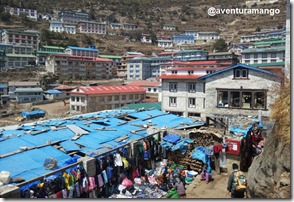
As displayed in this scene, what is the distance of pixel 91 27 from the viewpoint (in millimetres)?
92938

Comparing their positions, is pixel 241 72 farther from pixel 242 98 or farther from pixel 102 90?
pixel 102 90

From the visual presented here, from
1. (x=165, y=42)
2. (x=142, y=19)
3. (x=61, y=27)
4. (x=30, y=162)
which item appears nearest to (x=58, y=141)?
(x=30, y=162)

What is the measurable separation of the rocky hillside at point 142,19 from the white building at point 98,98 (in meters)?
43.0

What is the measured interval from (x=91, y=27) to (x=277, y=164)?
92.9 metres

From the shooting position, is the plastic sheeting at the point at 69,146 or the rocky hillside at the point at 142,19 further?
the rocky hillside at the point at 142,19

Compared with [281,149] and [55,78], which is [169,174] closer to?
[281,149]

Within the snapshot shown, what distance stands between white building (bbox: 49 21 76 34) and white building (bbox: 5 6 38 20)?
9.87 metres

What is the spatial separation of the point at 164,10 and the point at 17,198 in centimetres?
12858

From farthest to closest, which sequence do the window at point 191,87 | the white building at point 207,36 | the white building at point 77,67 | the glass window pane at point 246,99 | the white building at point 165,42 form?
the white building at point 165,42 → the white building at point 207,36 → the white building at point 77,67 → the window at point 191,87 → the glass window pane at point 246,99

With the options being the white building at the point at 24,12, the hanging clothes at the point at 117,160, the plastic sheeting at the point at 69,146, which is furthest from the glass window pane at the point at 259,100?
the white building at the point at 24,12

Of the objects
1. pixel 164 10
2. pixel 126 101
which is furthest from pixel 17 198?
pixel 164 10

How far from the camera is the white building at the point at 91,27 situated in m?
90.9

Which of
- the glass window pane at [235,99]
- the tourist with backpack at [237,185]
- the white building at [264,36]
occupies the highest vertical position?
the white building at [264,36]

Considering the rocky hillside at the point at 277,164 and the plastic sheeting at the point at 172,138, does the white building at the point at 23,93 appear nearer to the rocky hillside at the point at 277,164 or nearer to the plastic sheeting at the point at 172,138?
the plastic sheeting at the point at 172,138
